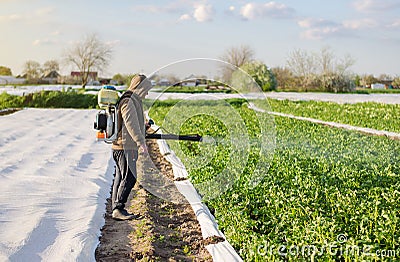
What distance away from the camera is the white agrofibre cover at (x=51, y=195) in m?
4.65

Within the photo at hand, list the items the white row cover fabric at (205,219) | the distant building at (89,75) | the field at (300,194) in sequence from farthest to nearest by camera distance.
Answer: the distant building at (89,75)
the white row cover fabric at (205,219)
the field at (300,194)

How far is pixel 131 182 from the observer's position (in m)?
5.77

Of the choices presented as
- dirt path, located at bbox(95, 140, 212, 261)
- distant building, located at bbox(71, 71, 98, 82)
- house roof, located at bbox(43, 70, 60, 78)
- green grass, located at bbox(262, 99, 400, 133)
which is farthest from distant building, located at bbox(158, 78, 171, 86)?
house roof, located at bbox(43, 70, 60, 78)

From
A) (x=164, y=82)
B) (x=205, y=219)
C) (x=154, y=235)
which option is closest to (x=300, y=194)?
(x=205, y=219)

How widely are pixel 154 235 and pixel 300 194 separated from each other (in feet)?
5.26

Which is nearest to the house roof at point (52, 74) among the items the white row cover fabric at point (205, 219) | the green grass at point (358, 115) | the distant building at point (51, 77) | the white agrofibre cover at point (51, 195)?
the distant building at point (51, 77)

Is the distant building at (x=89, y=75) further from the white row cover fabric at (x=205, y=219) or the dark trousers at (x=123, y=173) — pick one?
the dark trousers at (x=123, y=173)

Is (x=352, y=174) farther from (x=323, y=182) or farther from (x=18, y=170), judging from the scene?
(x=18, y=170)

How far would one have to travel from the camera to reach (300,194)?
5320mm

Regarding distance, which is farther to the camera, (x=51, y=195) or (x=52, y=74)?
(x=52, y=74)

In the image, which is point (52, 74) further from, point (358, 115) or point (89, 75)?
point (358, 115)

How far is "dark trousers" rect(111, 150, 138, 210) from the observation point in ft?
18.5

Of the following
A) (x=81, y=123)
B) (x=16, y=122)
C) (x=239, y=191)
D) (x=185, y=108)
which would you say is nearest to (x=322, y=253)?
(x=239, y=191)

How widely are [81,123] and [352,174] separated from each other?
1150cm
